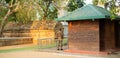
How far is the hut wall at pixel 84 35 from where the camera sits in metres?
17.3

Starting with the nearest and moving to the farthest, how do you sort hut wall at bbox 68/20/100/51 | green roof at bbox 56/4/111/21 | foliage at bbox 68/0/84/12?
foliage at bbox 68/0/84/12 < green roof at bbox 56/4/111/21 < hut wall at bbox 68/20/100/51

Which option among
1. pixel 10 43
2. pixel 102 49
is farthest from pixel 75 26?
pixel 10 43

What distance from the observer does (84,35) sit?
17750 millimetres

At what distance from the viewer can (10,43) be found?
23641 millimetres

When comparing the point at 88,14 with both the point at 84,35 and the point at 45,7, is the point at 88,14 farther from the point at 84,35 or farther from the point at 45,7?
the point at 45,7

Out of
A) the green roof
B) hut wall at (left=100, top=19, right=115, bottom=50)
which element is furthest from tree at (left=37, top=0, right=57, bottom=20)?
hut wall at (left=100, top=19, right=115, bottom=50)

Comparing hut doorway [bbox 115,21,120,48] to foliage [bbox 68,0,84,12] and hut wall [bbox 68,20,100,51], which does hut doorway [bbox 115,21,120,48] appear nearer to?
foliage [bbox 68,0,84,12]

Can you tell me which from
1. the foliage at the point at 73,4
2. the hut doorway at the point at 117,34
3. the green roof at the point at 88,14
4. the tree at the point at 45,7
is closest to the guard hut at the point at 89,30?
the green roof at the point at 88,14

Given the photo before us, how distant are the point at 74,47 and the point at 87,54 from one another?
1841 millimetres

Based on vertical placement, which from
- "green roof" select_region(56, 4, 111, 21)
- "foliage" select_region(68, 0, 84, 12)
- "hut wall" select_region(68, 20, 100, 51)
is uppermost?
"foliage" select_region(68, 0, 84, 12)

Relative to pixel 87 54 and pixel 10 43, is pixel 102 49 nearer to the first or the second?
pixel 87 54

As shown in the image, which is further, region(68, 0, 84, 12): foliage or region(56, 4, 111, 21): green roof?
region(56, 4, 111, 21): green roof

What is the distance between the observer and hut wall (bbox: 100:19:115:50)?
1772cm

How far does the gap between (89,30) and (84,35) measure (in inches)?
21.5
